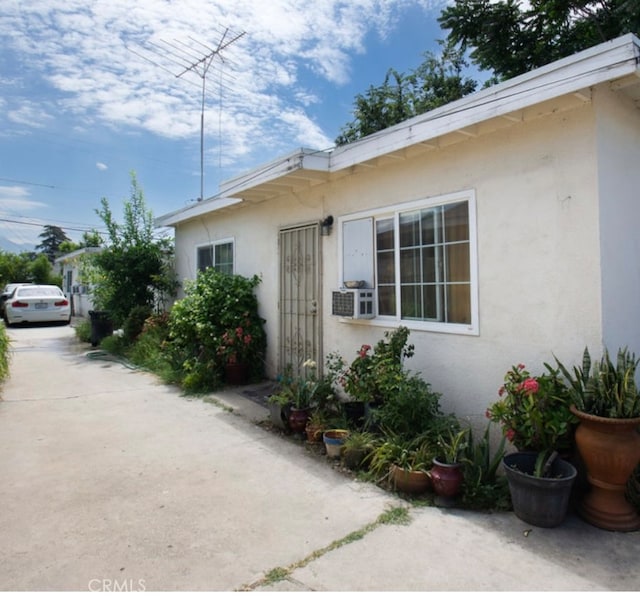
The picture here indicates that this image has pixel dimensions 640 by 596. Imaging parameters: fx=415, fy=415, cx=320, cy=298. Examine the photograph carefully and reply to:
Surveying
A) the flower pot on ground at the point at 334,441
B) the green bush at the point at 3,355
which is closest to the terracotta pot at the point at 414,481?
the flower pot on ground at the point at 334,441

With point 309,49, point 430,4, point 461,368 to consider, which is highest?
point 430,4

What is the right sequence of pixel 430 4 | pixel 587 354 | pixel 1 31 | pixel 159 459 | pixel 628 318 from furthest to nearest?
pixel 430 4
pixel 1 31
pixel 159 459
pixel 628 318
pixel 587 354

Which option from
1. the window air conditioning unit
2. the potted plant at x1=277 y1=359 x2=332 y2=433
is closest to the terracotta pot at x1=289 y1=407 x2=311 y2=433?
the potted plant at x1=277 y1=359 x2=332 y2=433

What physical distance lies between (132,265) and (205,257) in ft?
7.60

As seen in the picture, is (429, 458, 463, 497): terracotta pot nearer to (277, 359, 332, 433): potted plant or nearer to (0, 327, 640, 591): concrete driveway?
(0, 327, 640, 591): concrete driveway

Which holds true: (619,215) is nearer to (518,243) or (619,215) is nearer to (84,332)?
(518,243)

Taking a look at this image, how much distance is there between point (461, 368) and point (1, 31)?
8349mm

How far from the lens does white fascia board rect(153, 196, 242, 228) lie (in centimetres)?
750

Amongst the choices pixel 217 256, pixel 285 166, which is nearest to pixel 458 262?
pixel 285 166

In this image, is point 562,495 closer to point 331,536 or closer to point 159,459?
point 331,536

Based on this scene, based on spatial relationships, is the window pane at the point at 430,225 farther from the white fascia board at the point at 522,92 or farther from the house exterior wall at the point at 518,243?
the white fascia board at the point at 522,92

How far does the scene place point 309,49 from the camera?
7875mm

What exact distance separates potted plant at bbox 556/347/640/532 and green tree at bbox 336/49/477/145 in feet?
44.6

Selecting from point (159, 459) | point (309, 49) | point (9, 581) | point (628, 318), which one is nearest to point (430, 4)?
point (309, 49)
